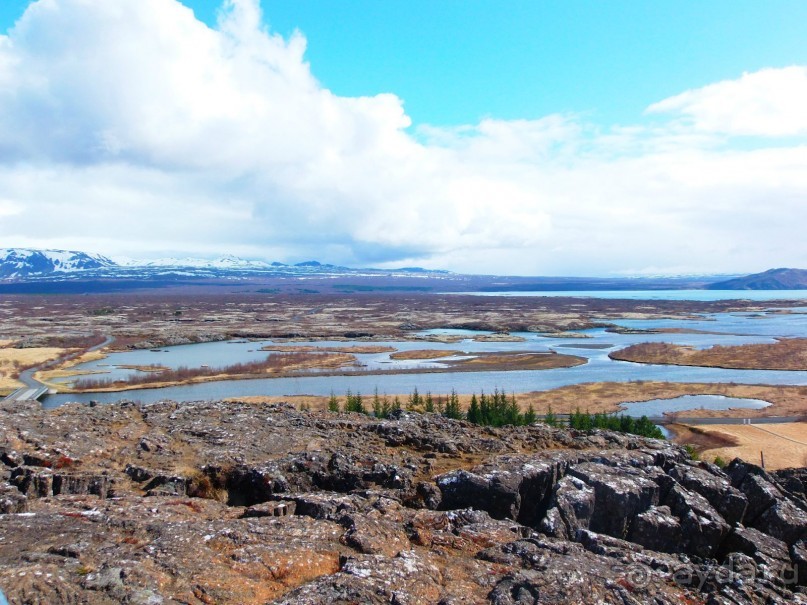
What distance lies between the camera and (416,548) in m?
14.1

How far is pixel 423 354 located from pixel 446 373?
19.1m

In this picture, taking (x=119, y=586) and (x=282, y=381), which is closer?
(x=119, y=586)

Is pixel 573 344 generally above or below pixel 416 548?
below

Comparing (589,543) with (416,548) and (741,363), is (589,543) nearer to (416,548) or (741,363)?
(416,548)

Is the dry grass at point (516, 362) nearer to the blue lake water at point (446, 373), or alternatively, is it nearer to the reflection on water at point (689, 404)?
the blue lake water at point (446, 373)

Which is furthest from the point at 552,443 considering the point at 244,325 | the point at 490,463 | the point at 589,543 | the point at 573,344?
the point at 244,325

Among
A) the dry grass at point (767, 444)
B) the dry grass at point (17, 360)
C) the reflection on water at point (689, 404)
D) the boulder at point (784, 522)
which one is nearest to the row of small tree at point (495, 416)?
the dry grass at point (767, 444)

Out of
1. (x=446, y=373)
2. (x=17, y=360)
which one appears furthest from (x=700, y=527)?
(x=17, y=360)

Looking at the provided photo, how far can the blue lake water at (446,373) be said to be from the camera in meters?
72.9

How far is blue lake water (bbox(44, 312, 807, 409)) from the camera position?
239 feet

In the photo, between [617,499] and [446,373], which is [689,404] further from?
[617,499]

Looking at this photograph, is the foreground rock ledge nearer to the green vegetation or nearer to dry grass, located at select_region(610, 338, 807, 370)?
the green vegetation

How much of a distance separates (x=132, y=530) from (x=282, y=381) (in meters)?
67.8

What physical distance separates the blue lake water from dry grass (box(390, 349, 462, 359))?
3.36 meters
